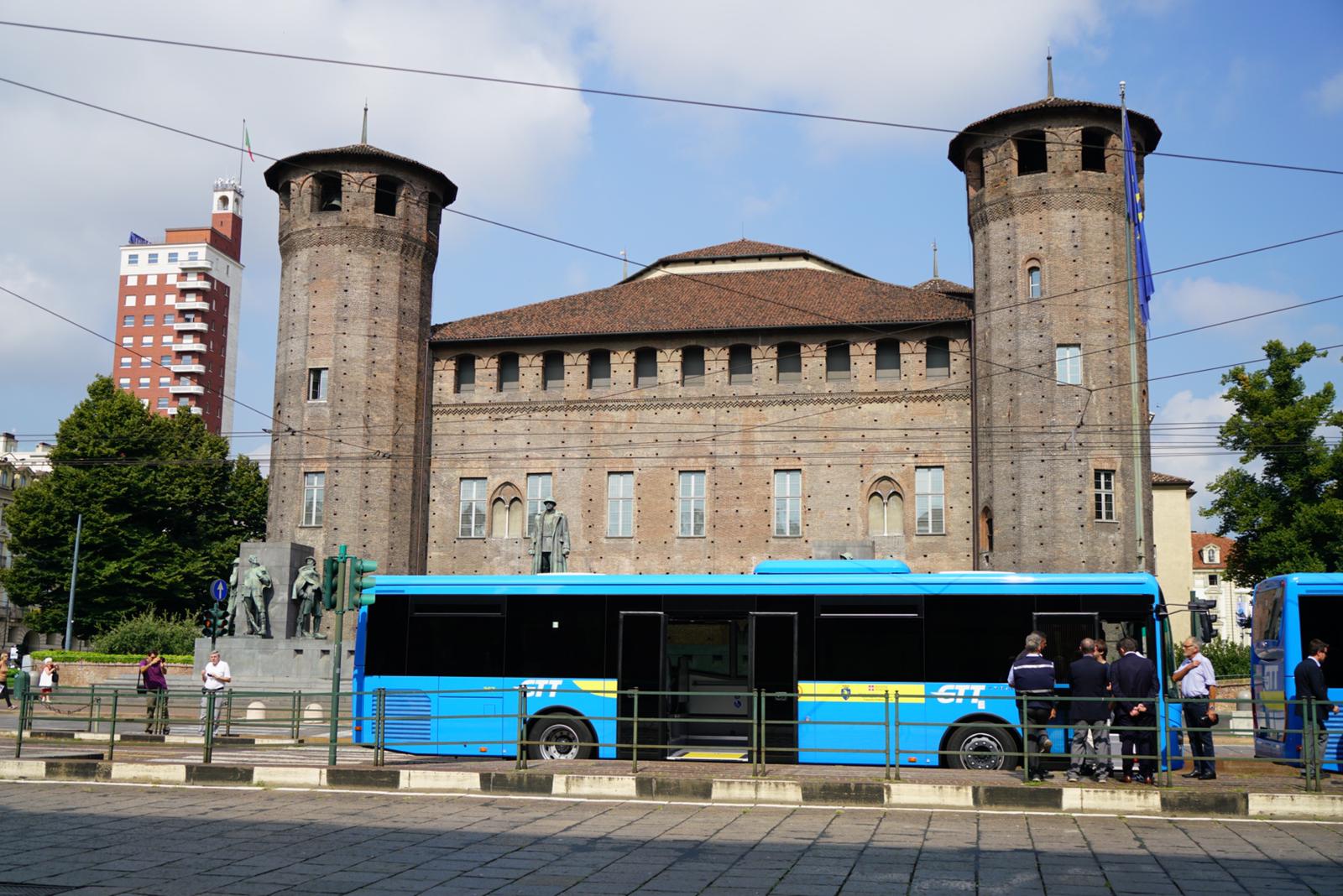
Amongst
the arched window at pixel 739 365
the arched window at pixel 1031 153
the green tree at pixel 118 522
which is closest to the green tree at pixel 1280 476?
the arched window at pixel 1031 153

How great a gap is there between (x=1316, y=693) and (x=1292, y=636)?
2851 millimetres

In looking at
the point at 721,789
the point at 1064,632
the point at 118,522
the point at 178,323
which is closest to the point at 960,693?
the point at 1064,632

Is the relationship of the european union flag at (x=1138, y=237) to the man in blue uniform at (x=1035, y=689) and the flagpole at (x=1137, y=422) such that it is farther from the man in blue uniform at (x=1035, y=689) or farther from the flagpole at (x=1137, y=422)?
the man in blue uniform at (x=1035, y=689)

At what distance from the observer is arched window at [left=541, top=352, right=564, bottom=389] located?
137ft

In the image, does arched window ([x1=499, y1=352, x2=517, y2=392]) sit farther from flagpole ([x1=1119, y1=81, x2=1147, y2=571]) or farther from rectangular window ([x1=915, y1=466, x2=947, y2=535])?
flagpole ([x1=1119, y1=81, x2=1147, y2=571])

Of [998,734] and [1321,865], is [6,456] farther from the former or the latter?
[1321,865]

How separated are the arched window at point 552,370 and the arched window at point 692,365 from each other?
13.4ft

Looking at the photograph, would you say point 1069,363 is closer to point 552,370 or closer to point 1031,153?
point 1031,153

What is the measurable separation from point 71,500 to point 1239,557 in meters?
43.4

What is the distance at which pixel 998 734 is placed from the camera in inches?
603

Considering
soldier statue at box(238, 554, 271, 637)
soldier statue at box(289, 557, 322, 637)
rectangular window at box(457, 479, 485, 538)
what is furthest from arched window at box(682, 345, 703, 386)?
soldier statue at box(238, 554, 271, 637)

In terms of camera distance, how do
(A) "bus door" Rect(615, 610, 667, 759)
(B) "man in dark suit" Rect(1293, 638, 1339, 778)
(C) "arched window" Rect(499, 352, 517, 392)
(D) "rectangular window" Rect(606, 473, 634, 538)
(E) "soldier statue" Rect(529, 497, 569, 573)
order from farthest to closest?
(C) "arched window" Rect(499, 352, 517, 392)
(D) "rectangular window" Rect(606, 473, 634, 538)
(E) "soldier statue" Rect(529, 497, 569, 573)
(A) "bus door" Rect(615, 610, 667, 759)
(B) "man in dark suit" Rect(1293, 638, 1339, 778)

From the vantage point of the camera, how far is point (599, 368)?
41.6 metres

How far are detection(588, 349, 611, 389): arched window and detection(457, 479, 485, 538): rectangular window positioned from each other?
4885 mm
